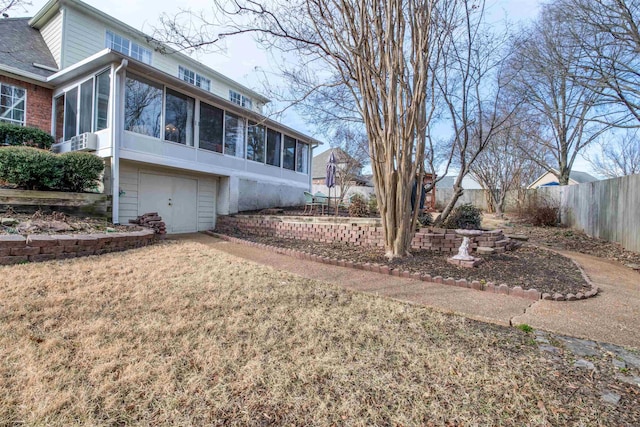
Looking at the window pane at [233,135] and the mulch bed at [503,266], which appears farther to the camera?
the window pane at [233,135]

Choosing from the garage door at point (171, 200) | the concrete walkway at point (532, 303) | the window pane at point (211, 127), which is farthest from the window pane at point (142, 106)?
the concrete walkway at point (532, 303)

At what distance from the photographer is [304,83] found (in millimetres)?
5941

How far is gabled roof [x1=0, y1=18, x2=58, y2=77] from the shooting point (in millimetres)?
8141

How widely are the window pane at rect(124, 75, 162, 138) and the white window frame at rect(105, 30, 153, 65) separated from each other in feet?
15.2

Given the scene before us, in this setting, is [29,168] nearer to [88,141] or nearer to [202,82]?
[88,141]

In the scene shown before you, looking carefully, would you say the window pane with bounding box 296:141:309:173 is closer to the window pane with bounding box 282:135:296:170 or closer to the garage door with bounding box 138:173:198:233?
the window pane with bounding box 282:135:296:170

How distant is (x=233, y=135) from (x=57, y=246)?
20.8ft

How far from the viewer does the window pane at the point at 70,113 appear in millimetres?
7910

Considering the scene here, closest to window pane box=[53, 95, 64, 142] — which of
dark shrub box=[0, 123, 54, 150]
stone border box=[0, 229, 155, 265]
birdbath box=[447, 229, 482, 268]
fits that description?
dark shrub box=[0, 123, 54, 150]

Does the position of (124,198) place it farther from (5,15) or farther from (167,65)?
(167,65)

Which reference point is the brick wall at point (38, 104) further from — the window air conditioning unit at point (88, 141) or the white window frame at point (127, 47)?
the white window frame at point (127, 47)

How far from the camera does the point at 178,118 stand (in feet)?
27.1

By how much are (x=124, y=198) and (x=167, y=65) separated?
7656mm

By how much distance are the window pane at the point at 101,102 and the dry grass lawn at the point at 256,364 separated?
510 centimetres
